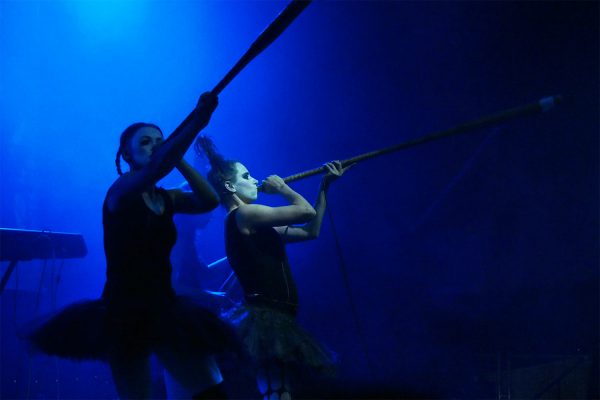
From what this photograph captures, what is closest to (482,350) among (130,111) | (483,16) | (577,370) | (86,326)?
(577,370)

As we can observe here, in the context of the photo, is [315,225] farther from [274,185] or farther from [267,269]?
[267,269]

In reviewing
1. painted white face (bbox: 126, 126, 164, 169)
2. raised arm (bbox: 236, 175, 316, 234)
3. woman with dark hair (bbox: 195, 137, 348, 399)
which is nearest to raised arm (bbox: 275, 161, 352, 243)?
woman with dark hair (bbox: 195, 137, 348, 399)

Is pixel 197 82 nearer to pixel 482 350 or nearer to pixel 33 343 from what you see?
pixel 482 350

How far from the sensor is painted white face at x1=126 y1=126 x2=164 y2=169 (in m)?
1.83

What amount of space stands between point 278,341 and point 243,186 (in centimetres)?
89

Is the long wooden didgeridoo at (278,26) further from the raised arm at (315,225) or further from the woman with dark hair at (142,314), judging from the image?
the raised arm at (315,225)

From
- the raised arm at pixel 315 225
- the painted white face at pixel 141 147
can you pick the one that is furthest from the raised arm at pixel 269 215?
the painted white face at pixel 141 147

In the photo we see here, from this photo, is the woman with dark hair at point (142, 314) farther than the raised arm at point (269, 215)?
No

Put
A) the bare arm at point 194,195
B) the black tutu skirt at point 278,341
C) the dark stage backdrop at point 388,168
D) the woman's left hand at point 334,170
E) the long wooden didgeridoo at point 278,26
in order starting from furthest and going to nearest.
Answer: the dark stage backdrop at point 388,168, the woman's left hand at point 334,170, the black tutu skirt at point 278,341, the bare arm at point 194,195, the long wooden didgeridoo at point 278,26

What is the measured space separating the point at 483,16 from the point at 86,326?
371 cm

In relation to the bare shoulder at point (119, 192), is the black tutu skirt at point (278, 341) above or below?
below

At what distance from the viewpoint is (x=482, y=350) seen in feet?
13.2

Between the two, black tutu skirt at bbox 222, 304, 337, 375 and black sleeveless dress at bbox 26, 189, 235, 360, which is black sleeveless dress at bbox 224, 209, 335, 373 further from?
black sleeveless dress at bbox 26, 189, 235, 360

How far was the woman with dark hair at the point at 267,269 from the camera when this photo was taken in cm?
218
